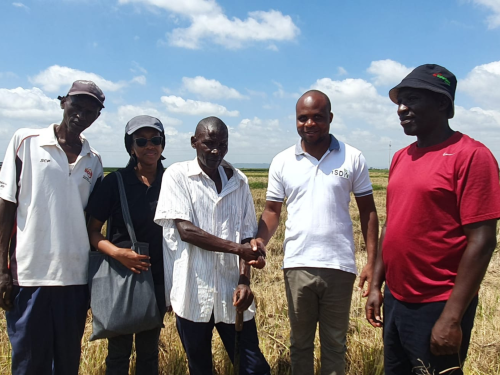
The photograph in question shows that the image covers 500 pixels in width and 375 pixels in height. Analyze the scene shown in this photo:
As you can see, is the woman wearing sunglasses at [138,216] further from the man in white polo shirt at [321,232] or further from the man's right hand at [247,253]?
the man in white polo shirt at [321,232]

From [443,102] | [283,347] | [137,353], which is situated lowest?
[283,347]

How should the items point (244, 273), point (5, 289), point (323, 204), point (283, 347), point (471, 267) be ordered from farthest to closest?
point (283, 347)
point (323, 204)
point (244, 273)
point (5, 289)
point (471, 267)

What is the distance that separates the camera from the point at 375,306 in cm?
264

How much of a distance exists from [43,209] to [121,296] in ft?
2.54

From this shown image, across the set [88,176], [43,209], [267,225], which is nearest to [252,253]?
[267,225]

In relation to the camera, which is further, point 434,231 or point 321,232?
point 321,232

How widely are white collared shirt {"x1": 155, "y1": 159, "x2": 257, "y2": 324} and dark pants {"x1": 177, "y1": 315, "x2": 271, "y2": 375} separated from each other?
3.2 inches

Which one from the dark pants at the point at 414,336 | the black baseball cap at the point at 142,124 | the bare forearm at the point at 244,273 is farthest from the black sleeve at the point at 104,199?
the dark pants at the point at 414,336

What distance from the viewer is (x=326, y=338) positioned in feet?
9.36

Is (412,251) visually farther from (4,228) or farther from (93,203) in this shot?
(4,228)

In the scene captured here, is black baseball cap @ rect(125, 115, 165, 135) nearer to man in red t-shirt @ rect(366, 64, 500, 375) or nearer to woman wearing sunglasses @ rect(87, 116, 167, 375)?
woman wearing sunglasses @ rect(87, 116, 167, 375)

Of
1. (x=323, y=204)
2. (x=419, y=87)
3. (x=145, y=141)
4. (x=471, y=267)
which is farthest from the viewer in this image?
(x=145, y=141)

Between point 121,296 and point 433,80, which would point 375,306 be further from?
point 121,296

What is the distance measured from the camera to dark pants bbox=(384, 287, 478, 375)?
2.20 meters
